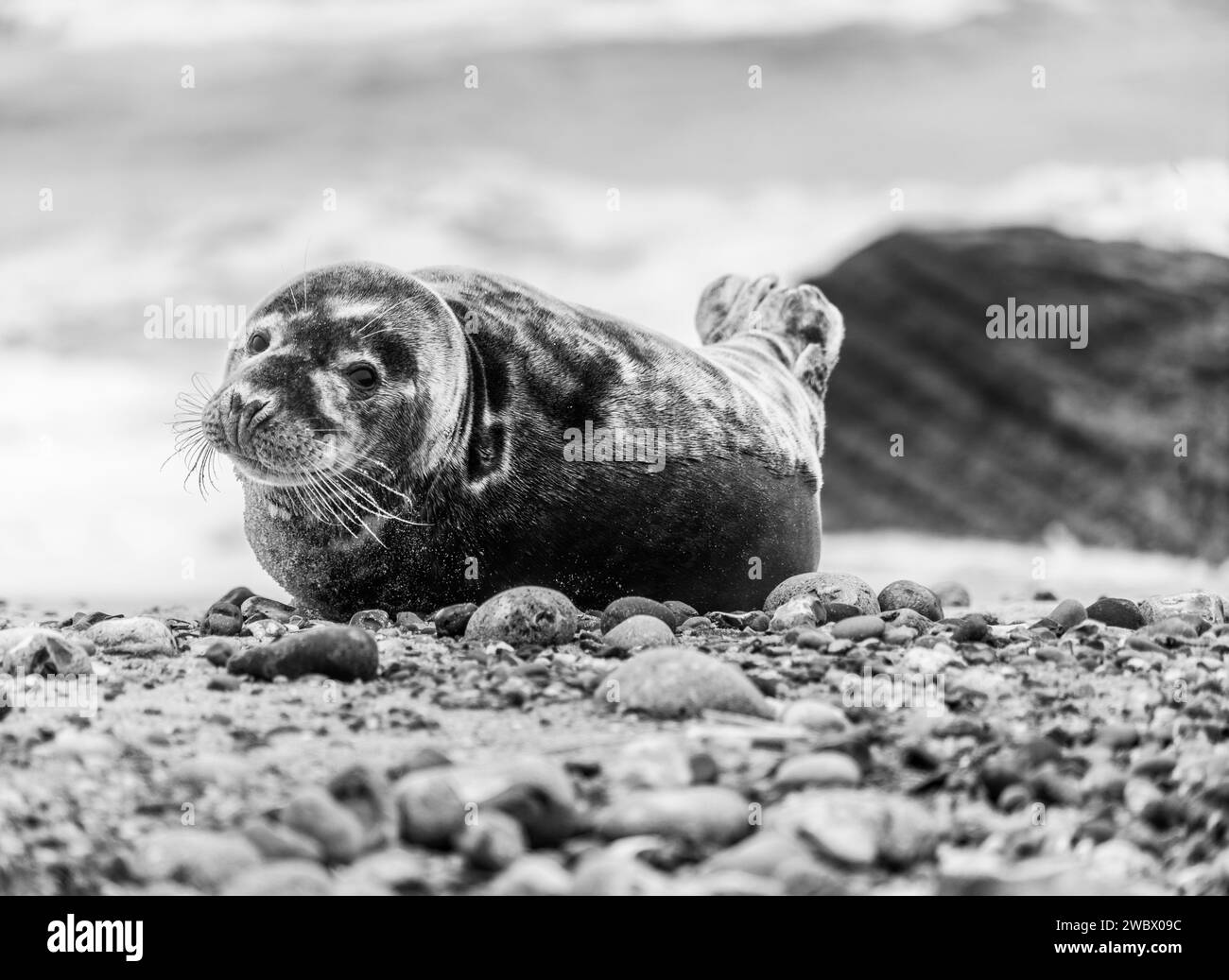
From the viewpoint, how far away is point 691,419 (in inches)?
255

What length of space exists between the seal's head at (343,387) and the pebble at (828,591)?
186cm

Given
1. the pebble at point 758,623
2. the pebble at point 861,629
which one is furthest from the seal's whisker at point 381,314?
the pebble at point 861,629

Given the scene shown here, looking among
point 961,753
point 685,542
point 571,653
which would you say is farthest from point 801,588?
point 961,753

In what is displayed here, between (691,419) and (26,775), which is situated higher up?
(691,419)

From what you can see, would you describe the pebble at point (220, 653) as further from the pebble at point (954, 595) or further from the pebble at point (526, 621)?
the pebble at point (954, 595)

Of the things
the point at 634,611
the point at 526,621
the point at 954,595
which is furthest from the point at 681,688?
the point at 954,595

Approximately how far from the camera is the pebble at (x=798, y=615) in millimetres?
6047

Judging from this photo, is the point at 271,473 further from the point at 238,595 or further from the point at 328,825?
the point at 328,825

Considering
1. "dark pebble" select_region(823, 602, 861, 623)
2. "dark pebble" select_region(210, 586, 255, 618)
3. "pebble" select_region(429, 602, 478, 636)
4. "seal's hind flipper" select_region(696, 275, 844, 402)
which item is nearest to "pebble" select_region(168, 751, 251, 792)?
"pebble" select_region(429, 602, 478, 636)

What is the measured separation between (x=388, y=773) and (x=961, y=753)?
5.42ft

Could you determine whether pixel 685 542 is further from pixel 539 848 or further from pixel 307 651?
pixel 539 848

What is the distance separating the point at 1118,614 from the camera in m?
6.50

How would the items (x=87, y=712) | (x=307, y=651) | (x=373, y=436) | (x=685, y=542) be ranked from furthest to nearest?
(x=685, y=542) < (x=373, y=436) < (x=307, y=651) < (x=87, y=712)

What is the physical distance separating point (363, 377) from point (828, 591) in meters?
2.54
